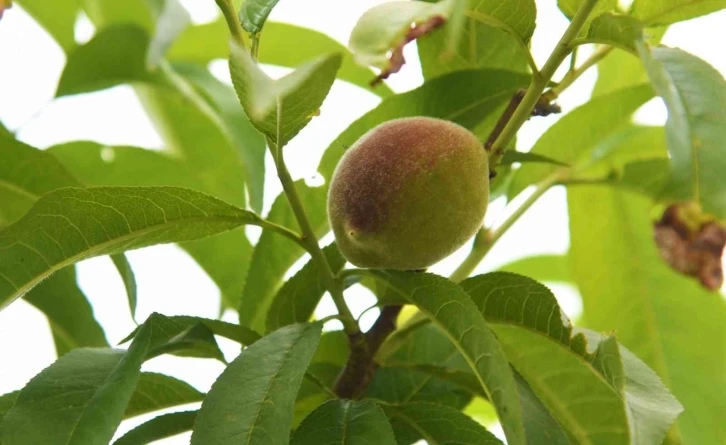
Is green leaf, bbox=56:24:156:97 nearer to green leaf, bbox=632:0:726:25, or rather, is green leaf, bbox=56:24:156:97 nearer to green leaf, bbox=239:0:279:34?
green leaf, bbox=239:0:279:34

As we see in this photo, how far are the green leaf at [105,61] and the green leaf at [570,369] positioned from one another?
765 mm

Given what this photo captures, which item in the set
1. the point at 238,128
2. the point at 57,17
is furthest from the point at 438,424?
the point at 57,17

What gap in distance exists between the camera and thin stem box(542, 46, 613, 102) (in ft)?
3.44

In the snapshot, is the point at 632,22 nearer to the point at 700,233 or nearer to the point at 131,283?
the point at 700,233

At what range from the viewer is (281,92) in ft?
2.10

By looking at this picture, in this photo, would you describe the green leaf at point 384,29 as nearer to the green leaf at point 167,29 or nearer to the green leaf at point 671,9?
the green leaf at point 167,29

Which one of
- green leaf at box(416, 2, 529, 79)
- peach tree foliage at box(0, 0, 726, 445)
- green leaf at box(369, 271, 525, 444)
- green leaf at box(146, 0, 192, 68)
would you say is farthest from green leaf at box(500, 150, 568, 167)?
green leaf at box(146, 0, 192, 68)

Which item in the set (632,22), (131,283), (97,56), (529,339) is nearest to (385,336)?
(529,339)

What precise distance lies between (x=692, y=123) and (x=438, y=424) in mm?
447

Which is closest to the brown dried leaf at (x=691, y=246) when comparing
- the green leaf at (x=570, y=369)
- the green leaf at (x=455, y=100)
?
the green leaf at (x=570, y=369)

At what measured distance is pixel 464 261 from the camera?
4.09ft

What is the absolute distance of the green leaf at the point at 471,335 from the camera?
0.80 metres

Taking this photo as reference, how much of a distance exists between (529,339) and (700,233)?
0.95ft

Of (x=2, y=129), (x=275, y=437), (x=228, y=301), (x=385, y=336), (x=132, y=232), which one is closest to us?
(x=275, y=437)
